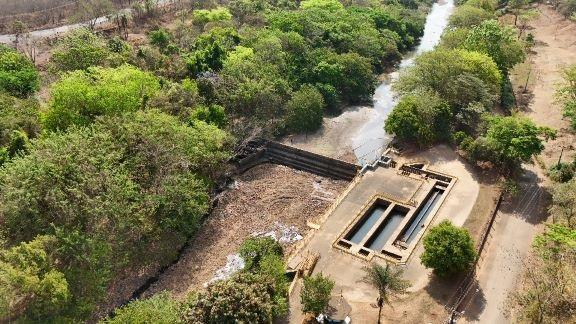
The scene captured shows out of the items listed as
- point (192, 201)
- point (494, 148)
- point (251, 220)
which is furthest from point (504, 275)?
point (192, 201)

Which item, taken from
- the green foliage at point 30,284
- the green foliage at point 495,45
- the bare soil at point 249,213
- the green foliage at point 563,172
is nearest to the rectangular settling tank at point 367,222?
the bare soil at point 249,213

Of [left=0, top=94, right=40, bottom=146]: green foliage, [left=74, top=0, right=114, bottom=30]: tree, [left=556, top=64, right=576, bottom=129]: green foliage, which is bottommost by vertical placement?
[left=556, top=64, right=576, bottom=129]: green foliage

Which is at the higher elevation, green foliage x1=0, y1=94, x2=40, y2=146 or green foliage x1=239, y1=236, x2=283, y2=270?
green foliage x1=0, y1=94, x2=40, y2=146

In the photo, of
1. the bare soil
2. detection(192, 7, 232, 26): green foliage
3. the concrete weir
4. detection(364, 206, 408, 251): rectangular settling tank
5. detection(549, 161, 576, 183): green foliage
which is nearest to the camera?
the bare soil

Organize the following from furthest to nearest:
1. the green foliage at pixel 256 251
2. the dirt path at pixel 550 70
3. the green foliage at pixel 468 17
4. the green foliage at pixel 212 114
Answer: the green foliage at pixel 468 17 → the dirt path at pixel 550 70 → the green foliage at pixel 212 114 → the green foliage at pixel 256 251

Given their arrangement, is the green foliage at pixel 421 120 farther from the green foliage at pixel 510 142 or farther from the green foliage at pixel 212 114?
the green foliage at pixel 212 114

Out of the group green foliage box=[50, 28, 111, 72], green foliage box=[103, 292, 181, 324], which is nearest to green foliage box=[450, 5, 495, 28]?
green foliage box=[50, 28, 111, 72]

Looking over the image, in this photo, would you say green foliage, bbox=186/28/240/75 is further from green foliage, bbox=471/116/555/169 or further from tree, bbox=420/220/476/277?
tree, bbox=420/220/476/277

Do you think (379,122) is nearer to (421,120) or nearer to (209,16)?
(421,120)
